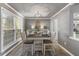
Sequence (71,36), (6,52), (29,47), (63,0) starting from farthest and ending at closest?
(29,47), (71,36), (6,52), (63,0)

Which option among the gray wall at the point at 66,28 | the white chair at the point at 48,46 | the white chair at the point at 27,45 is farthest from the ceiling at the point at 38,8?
the white chair at the point at 48,46

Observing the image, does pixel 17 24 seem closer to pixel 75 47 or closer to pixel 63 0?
pixel 63 0

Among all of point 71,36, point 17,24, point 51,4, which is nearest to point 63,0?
point 51,4

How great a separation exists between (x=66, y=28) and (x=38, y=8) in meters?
0.89

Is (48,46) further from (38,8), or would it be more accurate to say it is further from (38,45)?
(38,8)

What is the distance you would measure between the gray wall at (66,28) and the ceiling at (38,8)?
9.5 inches

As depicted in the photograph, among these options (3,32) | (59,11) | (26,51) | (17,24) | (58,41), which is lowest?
(26,51)

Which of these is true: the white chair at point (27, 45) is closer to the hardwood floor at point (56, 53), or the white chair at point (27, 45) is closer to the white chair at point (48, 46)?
the hardwood floor at point (56, 53)

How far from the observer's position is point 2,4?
8.83ft

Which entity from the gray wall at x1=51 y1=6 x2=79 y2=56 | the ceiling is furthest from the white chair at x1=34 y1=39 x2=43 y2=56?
the ceiling

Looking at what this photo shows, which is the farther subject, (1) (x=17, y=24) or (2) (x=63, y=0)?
(1) (x=17, y=24)

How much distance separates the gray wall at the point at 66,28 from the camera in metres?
3.09

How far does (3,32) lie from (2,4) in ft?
2.49

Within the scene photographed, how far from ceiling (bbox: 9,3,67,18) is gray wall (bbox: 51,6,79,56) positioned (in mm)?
241
